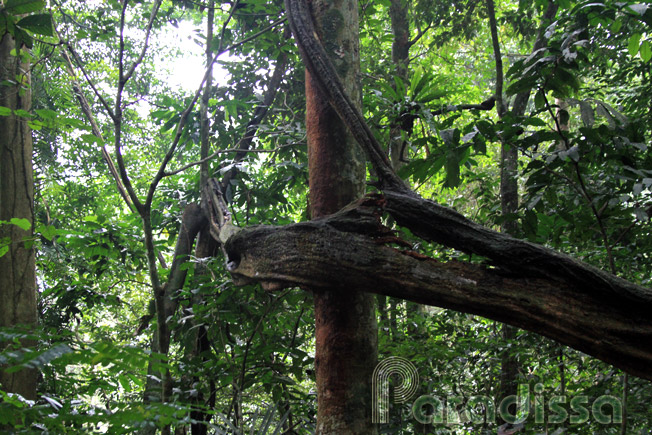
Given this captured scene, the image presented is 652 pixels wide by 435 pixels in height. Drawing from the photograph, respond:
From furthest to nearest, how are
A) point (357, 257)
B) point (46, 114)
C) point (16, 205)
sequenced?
point (16, 205) < point (46, 114) < point (357, 257)

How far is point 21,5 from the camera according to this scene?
4.36 ft

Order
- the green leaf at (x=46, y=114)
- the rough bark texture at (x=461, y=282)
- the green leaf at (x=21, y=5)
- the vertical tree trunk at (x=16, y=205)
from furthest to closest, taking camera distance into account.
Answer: the vertical tree trunk at (x=16, y=205) → the green leaf at (x=46, y=114) → the green leaf at (x=21, y=5) → the rough bark texture at (x=461, y=282)

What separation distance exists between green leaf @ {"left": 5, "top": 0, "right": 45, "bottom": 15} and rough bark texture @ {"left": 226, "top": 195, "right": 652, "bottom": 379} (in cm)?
92

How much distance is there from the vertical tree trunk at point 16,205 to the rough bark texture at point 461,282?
5.28ft

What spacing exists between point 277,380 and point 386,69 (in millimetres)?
2850

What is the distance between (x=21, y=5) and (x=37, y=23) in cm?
6

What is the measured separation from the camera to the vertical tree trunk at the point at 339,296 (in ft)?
4.65

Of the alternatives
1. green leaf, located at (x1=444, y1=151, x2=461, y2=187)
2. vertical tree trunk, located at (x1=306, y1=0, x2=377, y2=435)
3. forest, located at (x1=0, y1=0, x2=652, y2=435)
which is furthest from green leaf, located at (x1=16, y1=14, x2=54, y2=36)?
green leaf, located at (x1=444, y1=151, x2=461, y2=187)

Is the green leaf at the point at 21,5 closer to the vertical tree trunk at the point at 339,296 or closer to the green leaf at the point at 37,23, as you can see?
the green leaf at the point at 37,23

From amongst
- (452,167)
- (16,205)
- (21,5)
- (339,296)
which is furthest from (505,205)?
(16,205)

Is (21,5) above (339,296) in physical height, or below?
above

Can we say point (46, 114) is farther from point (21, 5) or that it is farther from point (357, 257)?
point (357, 257)

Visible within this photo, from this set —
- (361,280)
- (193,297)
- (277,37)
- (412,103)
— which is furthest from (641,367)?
(277,37)

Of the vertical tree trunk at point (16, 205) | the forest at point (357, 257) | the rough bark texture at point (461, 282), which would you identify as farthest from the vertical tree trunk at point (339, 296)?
the vertical tree trunk at point (16, 205)
